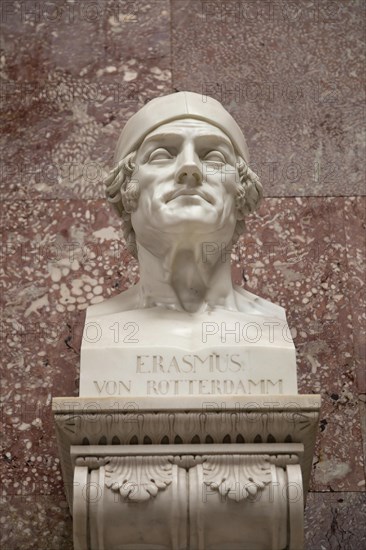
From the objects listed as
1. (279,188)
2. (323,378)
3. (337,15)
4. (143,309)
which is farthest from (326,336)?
(337,15)

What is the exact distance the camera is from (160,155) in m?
5.52

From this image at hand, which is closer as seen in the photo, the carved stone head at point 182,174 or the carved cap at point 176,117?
the carved stone head at point 182,174

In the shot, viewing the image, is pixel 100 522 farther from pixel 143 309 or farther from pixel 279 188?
pixel 279 188

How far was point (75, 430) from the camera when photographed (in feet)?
16.1

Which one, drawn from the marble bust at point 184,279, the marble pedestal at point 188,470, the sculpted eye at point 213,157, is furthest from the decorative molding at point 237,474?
the sculpted eye at point 213,157

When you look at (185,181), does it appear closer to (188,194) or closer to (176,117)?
(188,194)

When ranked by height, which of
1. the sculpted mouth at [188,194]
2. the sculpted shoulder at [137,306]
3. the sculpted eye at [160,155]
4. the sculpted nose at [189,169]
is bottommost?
the sculpted shoulder at [137,306]

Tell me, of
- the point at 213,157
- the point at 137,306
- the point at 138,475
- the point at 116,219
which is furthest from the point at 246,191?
the point at 138,475

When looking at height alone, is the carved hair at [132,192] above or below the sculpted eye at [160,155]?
below

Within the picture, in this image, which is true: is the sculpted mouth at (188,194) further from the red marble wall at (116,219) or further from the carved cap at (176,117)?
the red marble wall at (116,219)

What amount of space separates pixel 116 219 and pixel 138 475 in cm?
228

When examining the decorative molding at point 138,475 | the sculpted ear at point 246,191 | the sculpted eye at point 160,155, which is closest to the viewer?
the decorative molding at point 138,475

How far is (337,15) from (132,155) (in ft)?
7.88

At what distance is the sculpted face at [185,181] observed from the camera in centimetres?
536
